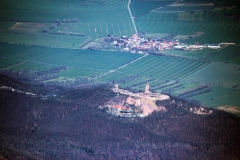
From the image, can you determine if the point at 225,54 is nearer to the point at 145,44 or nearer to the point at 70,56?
the point at 145,44

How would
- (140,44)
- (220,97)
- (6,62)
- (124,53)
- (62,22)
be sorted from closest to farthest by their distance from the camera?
(220,97) → (6,62) → (124,53) → (140,44) → (62,22)

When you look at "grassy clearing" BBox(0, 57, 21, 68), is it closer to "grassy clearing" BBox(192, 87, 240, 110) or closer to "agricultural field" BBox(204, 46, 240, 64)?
"agricultural field" BBox(204, 46, 240, 64)

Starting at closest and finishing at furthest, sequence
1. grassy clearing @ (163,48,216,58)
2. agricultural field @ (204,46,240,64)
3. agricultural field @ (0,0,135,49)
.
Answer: agricultural field @ (204,46,240,64), grassy clearing @ (163,48,216,58), agricultural field @ (0,0,135,49)

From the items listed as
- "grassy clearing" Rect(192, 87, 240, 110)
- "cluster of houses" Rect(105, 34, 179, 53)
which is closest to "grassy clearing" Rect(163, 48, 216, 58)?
"cluster of houses" Rect(105, 34, 179, 53)

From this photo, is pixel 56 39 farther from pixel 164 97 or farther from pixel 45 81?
pixel 164 97

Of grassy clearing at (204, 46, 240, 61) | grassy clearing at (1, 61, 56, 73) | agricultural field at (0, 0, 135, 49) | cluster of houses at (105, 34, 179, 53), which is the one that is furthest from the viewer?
agricultural field at (0, 0, 135, 49)

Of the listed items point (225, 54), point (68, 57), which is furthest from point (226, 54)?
point (68, 57)

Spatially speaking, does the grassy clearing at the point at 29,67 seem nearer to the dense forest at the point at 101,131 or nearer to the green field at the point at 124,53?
the green field at the point at 124,53

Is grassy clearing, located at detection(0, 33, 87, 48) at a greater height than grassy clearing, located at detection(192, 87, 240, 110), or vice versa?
grassy clearing, located at detection(0, 33, 87, 48)

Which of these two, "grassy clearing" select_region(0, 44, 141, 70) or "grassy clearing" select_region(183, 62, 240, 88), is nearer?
"grassy clearing" select_region(183, 62, 240, 88)
